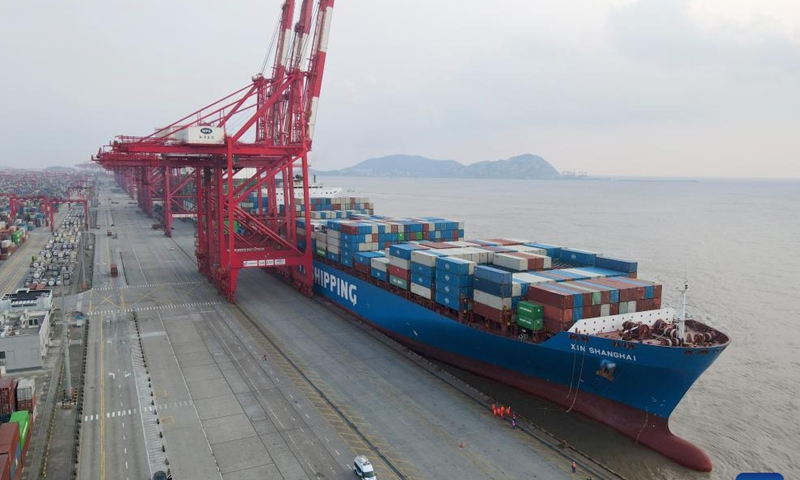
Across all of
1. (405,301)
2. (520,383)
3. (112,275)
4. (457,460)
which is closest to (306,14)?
(405,301)

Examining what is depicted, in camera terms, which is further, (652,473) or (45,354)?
(45,354)

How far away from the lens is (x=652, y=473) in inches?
898

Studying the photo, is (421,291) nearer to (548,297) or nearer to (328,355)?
(328,355)

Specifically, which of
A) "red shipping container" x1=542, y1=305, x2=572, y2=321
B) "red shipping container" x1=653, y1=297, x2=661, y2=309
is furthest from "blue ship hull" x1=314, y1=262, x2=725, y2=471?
"red shipping container" x1=653, y1=297, x2=661, y2=309

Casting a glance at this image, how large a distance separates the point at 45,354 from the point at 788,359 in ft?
156

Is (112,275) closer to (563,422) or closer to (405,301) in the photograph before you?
(405,301)

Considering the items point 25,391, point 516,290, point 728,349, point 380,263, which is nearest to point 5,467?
point 25,391

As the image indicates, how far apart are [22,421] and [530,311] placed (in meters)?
22.9

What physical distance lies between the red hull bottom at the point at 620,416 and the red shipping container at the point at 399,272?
25.6 ft

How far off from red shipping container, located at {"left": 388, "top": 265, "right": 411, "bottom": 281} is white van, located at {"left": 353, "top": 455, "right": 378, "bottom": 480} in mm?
16939

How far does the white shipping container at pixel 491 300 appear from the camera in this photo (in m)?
28.5

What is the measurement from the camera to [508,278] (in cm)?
2836

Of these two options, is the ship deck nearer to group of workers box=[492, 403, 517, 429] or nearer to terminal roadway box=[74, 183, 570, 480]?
group of workers box=[492, 403, 517, 429]

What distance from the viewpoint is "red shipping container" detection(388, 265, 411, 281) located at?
36369 mm
